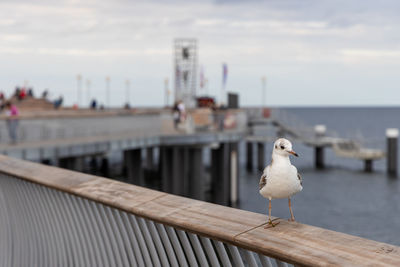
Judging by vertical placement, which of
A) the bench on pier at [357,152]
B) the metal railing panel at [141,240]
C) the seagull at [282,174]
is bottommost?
the bench on pier at [357,152]

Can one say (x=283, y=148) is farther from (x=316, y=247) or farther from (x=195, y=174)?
(x=195, y=174)

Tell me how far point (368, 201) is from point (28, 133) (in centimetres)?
2500

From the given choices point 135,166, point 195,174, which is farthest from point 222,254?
point 135,166

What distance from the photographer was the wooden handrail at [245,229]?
202 centimetres

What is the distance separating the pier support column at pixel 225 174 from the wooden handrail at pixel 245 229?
1158 inches

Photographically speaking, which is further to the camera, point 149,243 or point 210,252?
point 149,243

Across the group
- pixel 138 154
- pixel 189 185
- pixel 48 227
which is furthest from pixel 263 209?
pixel 48 227

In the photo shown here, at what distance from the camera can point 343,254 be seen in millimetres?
2039

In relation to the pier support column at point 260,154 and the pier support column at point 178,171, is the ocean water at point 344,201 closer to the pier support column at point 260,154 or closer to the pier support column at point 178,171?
the pier support column at point 260,154

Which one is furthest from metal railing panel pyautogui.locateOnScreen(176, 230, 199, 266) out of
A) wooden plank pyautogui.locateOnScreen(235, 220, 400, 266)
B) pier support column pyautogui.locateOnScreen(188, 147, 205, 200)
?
pier support column pyautogui.locateOnScreen(188, 147, 205, 200)

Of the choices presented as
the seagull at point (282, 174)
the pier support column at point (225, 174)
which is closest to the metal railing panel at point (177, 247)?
the seagull at point (282, 174)

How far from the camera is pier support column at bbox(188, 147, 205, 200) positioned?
28297 mm

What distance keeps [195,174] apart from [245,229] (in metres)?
26.3

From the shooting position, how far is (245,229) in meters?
2.42
